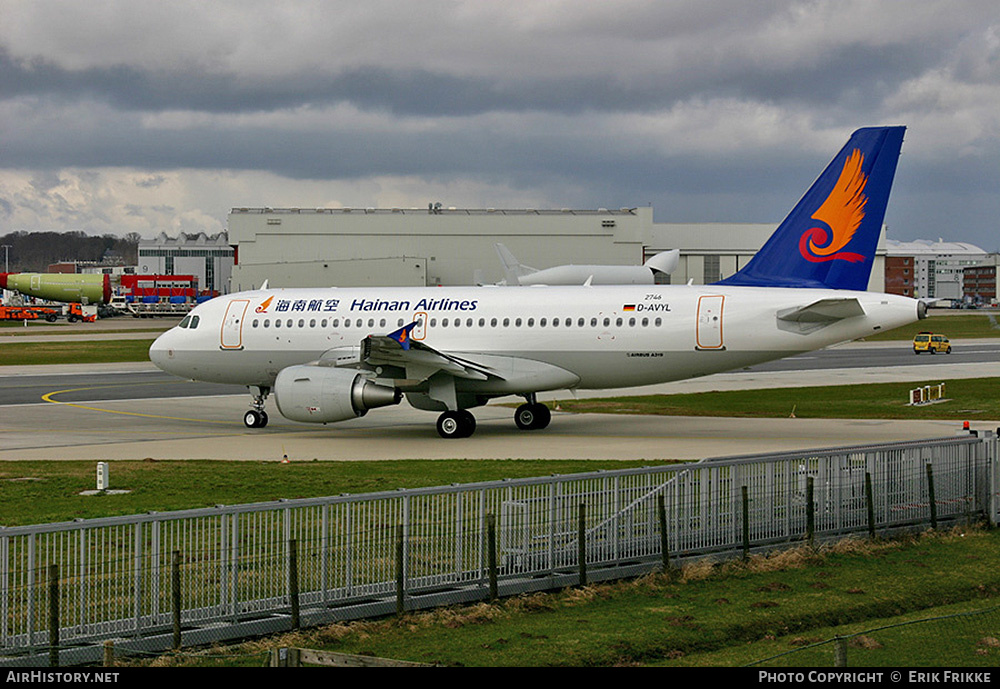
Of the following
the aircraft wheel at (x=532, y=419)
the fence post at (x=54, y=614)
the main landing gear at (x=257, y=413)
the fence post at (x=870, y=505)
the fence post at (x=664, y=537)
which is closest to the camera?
the fence post at (x=54, y=614)

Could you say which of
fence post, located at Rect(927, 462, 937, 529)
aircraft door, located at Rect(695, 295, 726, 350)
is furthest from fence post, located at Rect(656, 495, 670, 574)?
aircraft door, located at Rect(695, 295, 726, 350)

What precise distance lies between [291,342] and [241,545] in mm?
23210

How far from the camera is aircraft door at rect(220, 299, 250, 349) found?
36.3 m

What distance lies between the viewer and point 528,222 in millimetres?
111375

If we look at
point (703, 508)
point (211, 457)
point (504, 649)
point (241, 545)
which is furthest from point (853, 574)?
point (211, 457)

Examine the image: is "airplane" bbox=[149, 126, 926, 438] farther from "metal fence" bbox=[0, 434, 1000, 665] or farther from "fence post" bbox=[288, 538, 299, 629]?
"fence post" bbox=[288, 538, 299, 629]

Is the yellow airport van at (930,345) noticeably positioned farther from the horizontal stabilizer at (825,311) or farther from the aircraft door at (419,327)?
the aircraft door at (419,327)

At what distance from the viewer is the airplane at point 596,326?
30.7 metres

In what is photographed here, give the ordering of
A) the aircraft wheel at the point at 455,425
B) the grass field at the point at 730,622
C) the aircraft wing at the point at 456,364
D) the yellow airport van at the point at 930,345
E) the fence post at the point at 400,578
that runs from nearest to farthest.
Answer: the grass field at the point at 730,622, the fence post at the point at 400,578, the aircraft wing at the point at 456,364, the aircraft wheel at the point at 455,425, the yellow airport van at the point at 930,345

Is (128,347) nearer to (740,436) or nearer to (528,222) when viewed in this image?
(528,222)

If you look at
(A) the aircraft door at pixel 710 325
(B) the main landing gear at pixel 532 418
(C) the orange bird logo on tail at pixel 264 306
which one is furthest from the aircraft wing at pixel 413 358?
(C) the orange bird logo on tail at pixel 264 306

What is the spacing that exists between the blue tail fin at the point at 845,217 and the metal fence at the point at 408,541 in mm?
13590

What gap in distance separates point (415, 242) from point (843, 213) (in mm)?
81171

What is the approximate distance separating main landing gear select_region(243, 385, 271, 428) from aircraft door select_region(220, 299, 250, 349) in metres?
1.64
